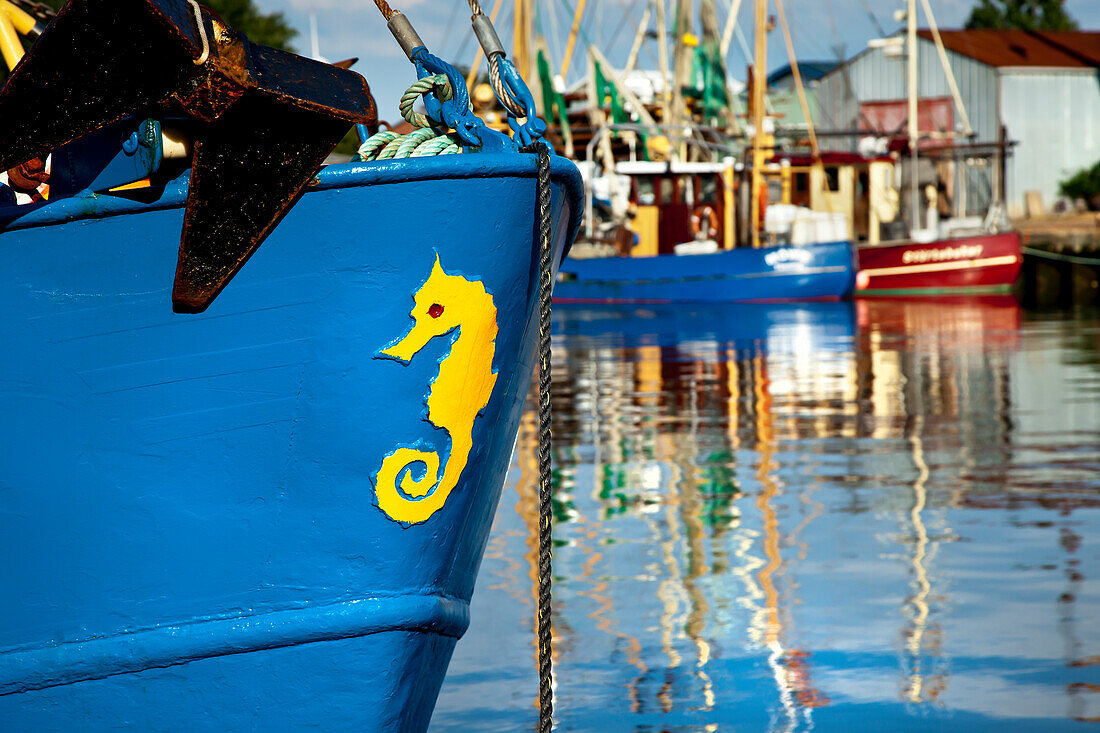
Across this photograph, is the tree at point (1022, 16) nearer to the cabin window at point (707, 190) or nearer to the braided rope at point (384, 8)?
the cabin window at point (707, 190)

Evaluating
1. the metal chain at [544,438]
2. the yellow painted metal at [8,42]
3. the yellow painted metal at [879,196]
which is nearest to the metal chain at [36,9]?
the yellow painted metal at [8,42]

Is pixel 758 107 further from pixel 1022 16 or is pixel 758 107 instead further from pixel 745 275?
pixel 1022 16

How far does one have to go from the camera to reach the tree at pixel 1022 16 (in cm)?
6339

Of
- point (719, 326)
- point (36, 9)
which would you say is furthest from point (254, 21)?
point (36, 9)

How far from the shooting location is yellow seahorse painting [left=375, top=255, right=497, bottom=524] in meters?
3.24

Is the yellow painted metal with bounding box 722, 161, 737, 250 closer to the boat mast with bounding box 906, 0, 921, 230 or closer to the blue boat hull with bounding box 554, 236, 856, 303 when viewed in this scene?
the blue boat hull with bounding box 554, 236, 856, 303

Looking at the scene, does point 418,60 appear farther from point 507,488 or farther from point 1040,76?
point 1040,76

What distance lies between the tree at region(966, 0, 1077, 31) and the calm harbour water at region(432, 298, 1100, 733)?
184ft

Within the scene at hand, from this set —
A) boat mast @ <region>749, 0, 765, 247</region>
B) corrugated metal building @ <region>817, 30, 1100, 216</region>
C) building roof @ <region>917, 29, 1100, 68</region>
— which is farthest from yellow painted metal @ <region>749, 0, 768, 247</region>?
building roof @ <region>917, 29, 1100, 68</region>

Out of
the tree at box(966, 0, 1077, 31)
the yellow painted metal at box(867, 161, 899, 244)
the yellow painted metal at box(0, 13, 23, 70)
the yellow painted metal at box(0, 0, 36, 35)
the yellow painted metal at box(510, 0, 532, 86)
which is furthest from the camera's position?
the tree at box(966, 0, 1077, 31)

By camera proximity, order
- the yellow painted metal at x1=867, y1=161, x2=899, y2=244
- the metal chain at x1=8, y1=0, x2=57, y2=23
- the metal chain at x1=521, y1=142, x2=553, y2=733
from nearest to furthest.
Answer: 1. the metal chain at x1=521, y1=142, x2=553, y2=733
2. the metal chain at x1=8, y1=0, x2=57, y2=23
3. the yellow painted metal at x1=867, y1=161, x2=899, y2=244

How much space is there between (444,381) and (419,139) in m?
0.63

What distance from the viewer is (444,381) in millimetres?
3289

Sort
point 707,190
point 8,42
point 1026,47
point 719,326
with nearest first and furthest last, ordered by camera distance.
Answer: point 8,42, point 719,326, point 707,190, point 1026,47
